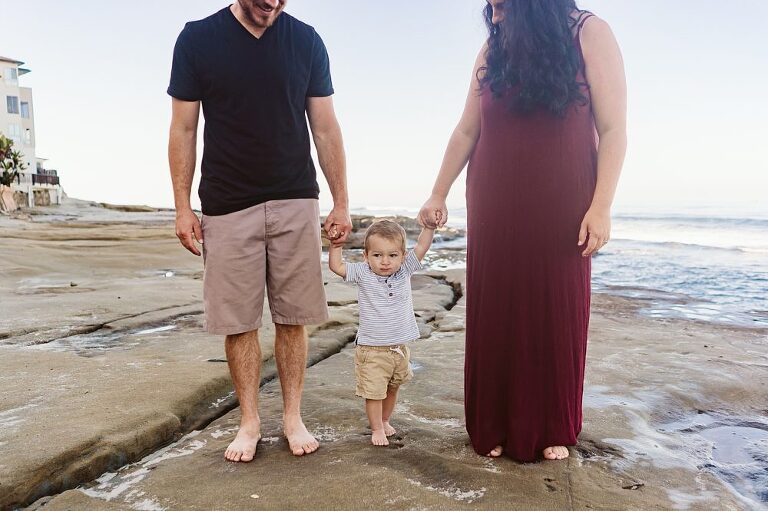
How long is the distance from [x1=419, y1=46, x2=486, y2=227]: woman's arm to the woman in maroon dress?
0.30 ft

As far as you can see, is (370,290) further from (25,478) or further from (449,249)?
(449,249)

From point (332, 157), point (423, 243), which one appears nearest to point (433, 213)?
point (423, 243)

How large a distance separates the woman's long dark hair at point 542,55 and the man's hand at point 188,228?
1.38m

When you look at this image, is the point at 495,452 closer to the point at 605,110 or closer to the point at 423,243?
the point at 423,243

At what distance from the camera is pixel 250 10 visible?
2393 mm

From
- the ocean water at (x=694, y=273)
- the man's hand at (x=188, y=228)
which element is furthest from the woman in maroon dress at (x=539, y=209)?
the ocean water at (x=694, y=273)

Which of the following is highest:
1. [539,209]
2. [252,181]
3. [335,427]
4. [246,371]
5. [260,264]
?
[252,181]

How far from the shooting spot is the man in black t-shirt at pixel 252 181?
242cm

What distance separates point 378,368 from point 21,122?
Answer: 158 ft

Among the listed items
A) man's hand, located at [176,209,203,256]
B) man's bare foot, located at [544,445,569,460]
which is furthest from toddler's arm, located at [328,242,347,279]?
man's bare foot, located at [544,445,569,460]

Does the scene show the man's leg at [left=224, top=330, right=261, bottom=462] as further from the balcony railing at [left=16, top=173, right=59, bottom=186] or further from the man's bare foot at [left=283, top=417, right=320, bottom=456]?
the balcony railing at [left=16, top=173, right=59, bottom=186]

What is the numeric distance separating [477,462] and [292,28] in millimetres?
1911

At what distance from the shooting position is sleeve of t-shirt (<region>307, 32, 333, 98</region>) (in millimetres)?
2604

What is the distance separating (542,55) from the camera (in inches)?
88.7
